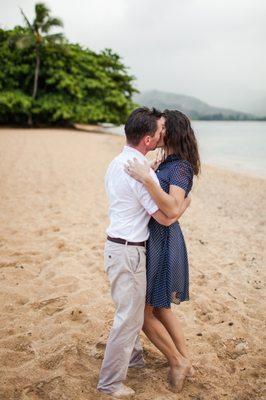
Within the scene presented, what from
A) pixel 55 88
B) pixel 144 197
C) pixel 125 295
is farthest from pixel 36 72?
pixel 125 295

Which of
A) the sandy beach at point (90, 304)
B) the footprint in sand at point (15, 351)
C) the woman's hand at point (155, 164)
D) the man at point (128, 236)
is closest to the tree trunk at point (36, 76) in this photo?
the sandy beach at point (90, 304)

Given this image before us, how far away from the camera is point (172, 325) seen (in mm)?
2820

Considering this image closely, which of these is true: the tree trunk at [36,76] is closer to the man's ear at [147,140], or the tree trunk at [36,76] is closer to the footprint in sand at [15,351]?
the footprint in sand at [15,351]

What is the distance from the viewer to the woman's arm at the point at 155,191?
2293 millimetres

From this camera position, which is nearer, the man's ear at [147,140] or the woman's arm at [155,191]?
the woman's arm at [155,191]

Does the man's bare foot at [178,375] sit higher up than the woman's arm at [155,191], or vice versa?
the woman's arm at [155,191]

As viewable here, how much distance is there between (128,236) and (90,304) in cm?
187

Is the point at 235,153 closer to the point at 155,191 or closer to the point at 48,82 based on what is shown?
the point at 48,82

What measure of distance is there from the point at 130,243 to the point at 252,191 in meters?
10.9

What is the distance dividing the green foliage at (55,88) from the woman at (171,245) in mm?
27852

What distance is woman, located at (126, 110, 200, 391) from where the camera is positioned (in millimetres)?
2557

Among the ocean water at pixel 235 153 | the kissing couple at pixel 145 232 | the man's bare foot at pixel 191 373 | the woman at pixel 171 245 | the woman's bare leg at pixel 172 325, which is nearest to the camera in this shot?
the kissing couple at pixel 145 232

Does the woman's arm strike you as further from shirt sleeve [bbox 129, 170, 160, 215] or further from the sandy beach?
the sandy beach

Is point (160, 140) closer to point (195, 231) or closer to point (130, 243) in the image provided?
point (130, 243)
